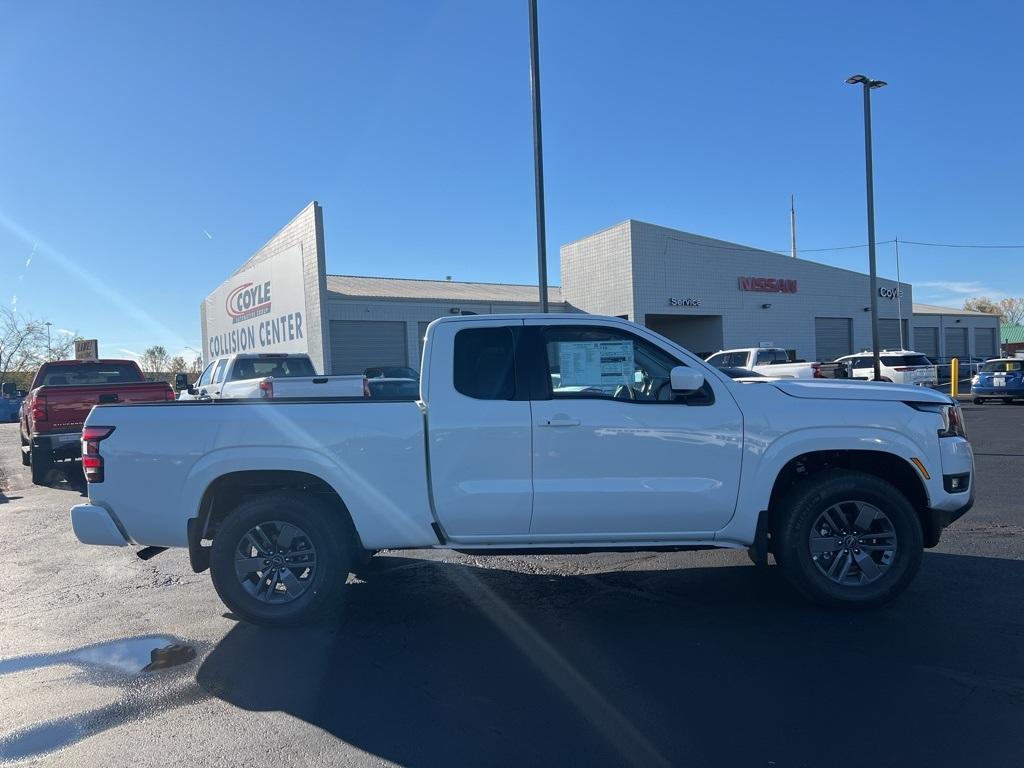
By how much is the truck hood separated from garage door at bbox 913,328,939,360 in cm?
4661

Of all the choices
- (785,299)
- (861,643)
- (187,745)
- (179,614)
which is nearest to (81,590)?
(179,614)

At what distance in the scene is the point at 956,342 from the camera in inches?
1930

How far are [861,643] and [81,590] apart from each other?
5.96 meters

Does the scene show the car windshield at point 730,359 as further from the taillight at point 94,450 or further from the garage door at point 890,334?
the taillight at point 94,450

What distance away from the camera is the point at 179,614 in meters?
Result: 5.50

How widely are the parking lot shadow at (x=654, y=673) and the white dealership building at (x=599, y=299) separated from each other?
71.8ft

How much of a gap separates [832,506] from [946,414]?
99 cm

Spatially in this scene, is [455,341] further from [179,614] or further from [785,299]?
[785,299]

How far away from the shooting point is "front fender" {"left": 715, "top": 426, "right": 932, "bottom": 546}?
4.79m

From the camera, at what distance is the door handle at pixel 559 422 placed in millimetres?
4758

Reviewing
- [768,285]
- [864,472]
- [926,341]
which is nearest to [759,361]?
[768,285]

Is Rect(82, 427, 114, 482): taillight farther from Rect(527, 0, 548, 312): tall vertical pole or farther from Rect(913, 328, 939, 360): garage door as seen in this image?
Rect(913, 328, 939, 360): garage door

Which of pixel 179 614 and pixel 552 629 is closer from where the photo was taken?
pixel 552 629

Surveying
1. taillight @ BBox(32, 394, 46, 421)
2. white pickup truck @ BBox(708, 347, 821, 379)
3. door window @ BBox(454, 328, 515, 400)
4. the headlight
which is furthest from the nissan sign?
the headlight
